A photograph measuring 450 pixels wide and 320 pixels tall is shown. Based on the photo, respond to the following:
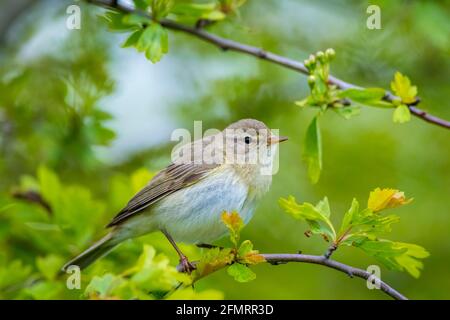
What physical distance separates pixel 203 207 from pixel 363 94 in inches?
41.3

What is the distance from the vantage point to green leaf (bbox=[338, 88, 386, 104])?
3.16 metres

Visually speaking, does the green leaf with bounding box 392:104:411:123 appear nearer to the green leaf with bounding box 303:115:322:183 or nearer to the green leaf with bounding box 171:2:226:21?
the green leaf with bounding box 303:115:322:183

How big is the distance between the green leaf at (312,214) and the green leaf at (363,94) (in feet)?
1.66

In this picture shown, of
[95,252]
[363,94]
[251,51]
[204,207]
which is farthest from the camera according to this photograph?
[95,252]

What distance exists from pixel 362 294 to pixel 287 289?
0.55 m

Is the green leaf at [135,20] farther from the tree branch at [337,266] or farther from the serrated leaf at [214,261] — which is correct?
the tree branch at [337,266]

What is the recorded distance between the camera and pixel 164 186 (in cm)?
400

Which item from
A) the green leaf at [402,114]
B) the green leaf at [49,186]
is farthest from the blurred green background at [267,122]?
the green leaf at [402,114]

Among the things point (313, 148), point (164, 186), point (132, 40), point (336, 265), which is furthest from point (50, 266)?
point (336, 265)

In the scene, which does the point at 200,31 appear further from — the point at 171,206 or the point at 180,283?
the point at 180,283

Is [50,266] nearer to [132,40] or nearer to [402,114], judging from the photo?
[132,40]

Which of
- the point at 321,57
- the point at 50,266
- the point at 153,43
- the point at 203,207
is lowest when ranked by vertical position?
the point at 50,266

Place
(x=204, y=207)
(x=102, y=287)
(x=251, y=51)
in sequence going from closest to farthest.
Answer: (x=102, y=287), (x=251, y=51), (x=204, y=207)

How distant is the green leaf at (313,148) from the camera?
324 cm
